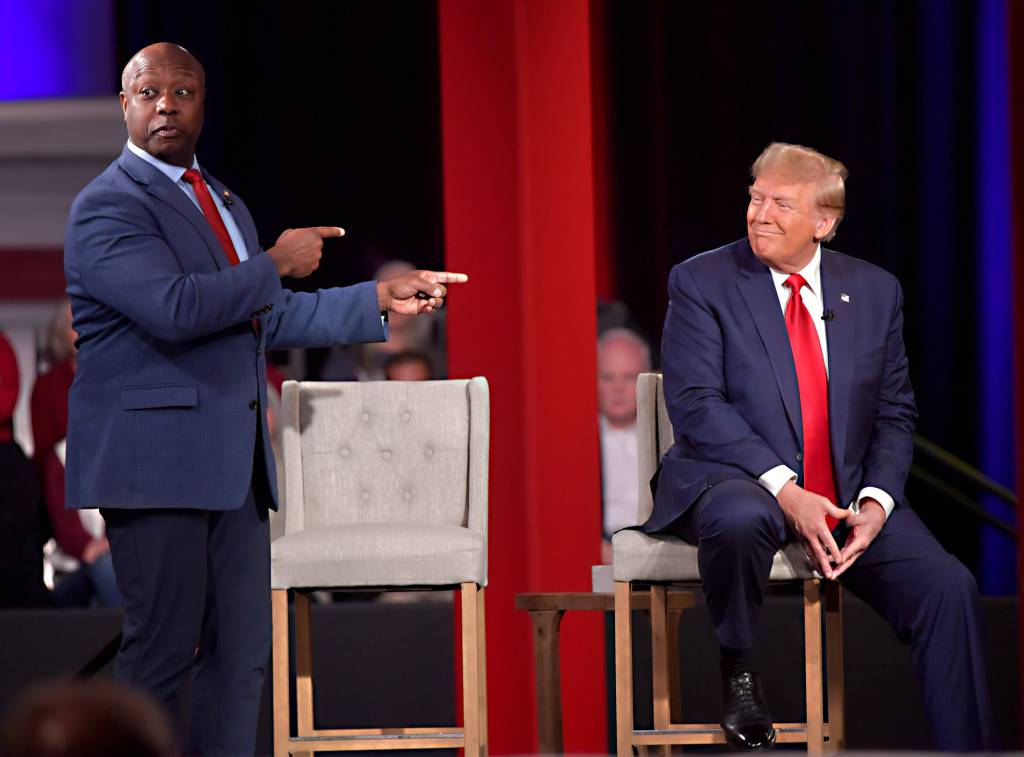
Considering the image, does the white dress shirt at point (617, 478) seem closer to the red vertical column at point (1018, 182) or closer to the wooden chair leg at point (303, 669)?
the wooden chair leg at point (303, 669)

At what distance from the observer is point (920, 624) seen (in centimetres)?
240

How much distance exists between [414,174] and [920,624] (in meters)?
2.83

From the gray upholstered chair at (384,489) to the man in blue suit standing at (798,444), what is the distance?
17.7 inches

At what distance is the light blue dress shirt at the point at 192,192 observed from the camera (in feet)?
7.51

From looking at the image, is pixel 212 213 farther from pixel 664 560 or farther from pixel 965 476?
pixel 965 476

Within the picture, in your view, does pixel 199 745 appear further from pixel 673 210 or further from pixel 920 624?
pixel 673 210

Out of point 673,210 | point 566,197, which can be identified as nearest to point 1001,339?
point 673,210

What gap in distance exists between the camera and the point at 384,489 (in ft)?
10.1

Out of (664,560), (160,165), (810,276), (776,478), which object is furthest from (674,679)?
(160,165)

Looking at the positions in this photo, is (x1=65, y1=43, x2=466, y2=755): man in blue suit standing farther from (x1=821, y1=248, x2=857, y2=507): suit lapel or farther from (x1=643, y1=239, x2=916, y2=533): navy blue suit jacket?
(x1=821, y1=248, x2=857, y2=507): suit lapel

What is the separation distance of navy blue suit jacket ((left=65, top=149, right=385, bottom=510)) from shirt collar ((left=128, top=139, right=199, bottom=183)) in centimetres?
2

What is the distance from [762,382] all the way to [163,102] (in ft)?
4.10

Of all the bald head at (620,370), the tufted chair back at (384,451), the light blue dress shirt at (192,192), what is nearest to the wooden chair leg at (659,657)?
the tufted chair back at (384,451)

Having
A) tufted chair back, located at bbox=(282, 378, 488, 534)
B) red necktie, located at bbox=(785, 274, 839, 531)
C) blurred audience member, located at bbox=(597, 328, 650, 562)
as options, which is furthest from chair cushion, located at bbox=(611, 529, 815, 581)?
blurred audience member, located at bbox=(597, 328, 650, 562)
